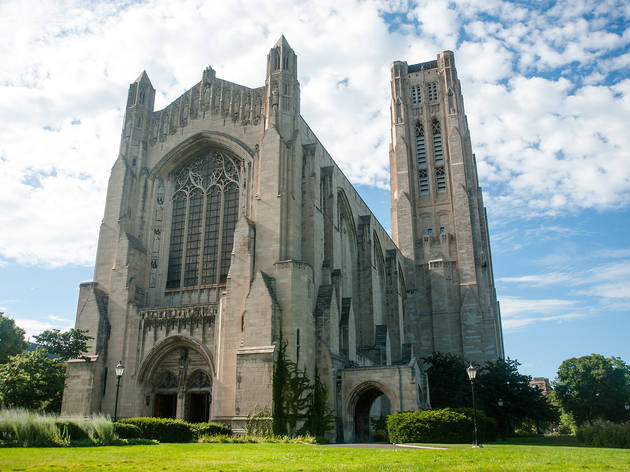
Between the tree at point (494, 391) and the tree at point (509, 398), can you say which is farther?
the tree at point (509, 398)

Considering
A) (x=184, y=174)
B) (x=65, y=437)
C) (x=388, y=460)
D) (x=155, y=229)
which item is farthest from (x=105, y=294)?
(x=388, y=460)

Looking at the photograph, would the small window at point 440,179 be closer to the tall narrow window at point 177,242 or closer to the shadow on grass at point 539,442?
the shadow on grass at point 539,442

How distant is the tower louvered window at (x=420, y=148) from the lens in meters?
58.3

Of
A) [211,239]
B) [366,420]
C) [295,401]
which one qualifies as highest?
[211,239]

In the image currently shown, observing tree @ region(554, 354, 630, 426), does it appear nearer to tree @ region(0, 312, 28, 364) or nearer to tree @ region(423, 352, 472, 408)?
tree @ region(423, 352, 472, 408)

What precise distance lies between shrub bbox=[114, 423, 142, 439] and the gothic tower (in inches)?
1369

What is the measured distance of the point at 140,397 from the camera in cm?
2664

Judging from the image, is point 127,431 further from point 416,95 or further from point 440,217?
point 416,95

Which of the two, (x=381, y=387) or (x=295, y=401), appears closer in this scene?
(x=295, y=401)

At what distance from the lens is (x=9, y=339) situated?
3912cm

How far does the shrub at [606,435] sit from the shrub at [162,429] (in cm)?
1715

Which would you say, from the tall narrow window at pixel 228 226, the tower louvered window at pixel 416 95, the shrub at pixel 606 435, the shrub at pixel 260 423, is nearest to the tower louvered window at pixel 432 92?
the tower louvered window at pixel 416 95

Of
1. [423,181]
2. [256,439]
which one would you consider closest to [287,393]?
[256,439]

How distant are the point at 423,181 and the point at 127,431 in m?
45.3
